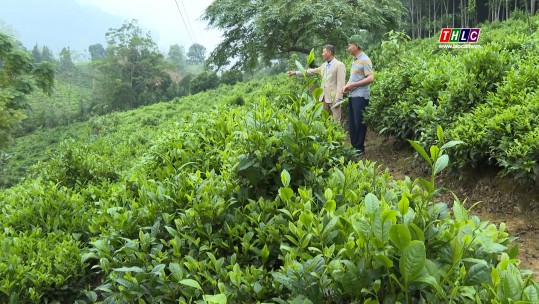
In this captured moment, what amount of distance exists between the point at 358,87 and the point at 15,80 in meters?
13.4

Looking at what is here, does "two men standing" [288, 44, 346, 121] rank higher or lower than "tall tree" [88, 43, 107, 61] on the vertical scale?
lower

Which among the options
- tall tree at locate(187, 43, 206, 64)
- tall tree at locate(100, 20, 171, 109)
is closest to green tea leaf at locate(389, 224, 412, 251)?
tall tree at locate(100, 20, 171, 109)

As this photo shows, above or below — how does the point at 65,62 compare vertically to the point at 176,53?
below

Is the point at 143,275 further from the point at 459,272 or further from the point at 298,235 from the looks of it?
the point at 459,272

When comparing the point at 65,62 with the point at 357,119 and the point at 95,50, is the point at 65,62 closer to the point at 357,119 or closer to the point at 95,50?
the point at 95,50

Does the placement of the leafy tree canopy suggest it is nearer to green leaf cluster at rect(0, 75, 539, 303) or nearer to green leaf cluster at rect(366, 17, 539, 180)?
green leaf cluster at rect(366, 17, 539, 180)

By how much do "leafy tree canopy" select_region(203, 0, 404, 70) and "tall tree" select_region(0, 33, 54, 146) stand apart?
21.0ft

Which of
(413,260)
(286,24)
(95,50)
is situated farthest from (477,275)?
(95,50)

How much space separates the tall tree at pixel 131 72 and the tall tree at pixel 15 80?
27309 mm

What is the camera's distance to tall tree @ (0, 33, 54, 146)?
1321 cm

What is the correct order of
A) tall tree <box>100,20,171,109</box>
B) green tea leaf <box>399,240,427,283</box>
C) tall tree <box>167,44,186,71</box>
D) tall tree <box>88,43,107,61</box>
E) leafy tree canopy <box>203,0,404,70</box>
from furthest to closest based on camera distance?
1. tall tree <box>88,43,107,61</box>
2. tall tree <box>167,44,186,71</box>
3. tall tree <box>100,20,171,109</box>
4. leafy tree canopy <box>203,0,404,70</box>
5. green tea leaf <box>399,240,427,283</box>

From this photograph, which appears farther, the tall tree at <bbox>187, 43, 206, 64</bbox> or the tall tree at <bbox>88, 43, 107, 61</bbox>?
the tall tree at <bbox>88, 43, 107, 61</bbox>

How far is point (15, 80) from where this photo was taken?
14305 millimetres

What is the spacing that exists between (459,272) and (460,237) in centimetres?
11
